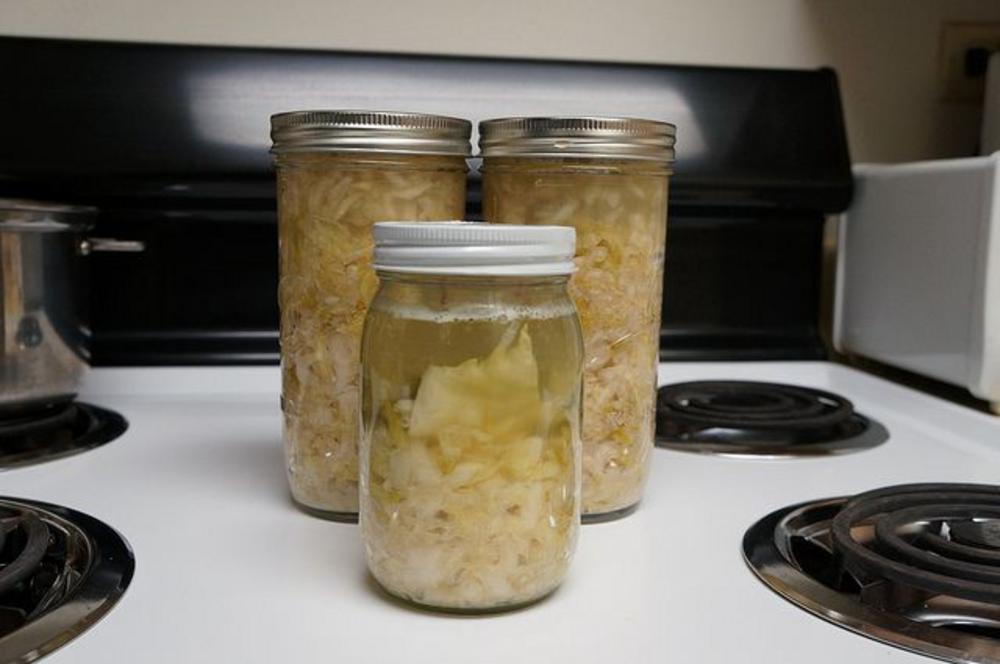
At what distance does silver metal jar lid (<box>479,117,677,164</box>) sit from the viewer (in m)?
0.55

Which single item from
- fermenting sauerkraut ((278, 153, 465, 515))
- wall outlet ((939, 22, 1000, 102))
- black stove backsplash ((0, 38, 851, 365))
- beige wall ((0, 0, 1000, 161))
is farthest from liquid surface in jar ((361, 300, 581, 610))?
wall outlet ((939, 22, 1000, 102))

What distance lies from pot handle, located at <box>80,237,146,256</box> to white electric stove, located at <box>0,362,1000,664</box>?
15 cm

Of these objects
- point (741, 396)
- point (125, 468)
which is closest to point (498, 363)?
point (125, 468)

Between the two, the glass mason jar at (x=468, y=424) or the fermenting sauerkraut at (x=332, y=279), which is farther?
the fermenting sauerkraut at (x=332, y=279)

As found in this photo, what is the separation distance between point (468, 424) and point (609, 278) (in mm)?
163

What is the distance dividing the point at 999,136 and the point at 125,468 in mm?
929

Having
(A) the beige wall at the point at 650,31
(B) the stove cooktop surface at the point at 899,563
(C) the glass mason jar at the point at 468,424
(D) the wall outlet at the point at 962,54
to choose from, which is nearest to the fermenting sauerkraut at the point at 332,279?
(C) the glass mason jar at the point at 468,424

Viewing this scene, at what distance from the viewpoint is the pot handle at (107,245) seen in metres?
0.83

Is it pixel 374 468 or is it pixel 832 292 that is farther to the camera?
pixel 832 292

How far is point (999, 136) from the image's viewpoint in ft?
3.42

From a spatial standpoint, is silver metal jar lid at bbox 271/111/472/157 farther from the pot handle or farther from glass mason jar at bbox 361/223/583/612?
the pot handle

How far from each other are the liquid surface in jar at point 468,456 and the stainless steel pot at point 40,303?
0.42 m

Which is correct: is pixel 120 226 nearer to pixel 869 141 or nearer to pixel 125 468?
pixel 125 468

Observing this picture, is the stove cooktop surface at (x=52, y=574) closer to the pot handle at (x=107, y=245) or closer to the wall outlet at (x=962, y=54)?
the pot handle at (x=107, y=245)
